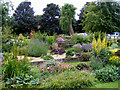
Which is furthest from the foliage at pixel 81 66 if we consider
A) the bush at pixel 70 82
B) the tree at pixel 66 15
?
the tree at pixel 66 15

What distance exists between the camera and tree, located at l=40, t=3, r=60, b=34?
1991 centimetres

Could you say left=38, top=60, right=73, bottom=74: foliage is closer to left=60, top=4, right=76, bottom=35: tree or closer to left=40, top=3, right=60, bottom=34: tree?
left=60, top=4, right=76, bottom=35: tree

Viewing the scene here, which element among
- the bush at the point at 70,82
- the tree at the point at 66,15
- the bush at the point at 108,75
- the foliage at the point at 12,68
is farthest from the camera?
the tree at the point at 66,15

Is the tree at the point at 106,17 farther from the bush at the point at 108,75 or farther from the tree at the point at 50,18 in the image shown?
the bush at the point at 108,75

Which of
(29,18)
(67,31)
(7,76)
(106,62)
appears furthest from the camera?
(67,31)

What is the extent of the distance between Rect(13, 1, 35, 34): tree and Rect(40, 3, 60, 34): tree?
1.76 meters

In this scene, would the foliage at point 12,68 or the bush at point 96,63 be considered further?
the bush at point 96,63

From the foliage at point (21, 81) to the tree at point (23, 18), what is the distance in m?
16.6

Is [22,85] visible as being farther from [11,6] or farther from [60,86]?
[11,6]

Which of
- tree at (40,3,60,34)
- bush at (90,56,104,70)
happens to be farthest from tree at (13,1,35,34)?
bush at (90,56,104,70)

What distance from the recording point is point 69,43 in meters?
9.46

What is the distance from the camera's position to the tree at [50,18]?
1991 centimetres

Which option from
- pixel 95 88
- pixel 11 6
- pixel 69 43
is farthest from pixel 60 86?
pixel 11 6

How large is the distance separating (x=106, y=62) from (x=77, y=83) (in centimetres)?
175
